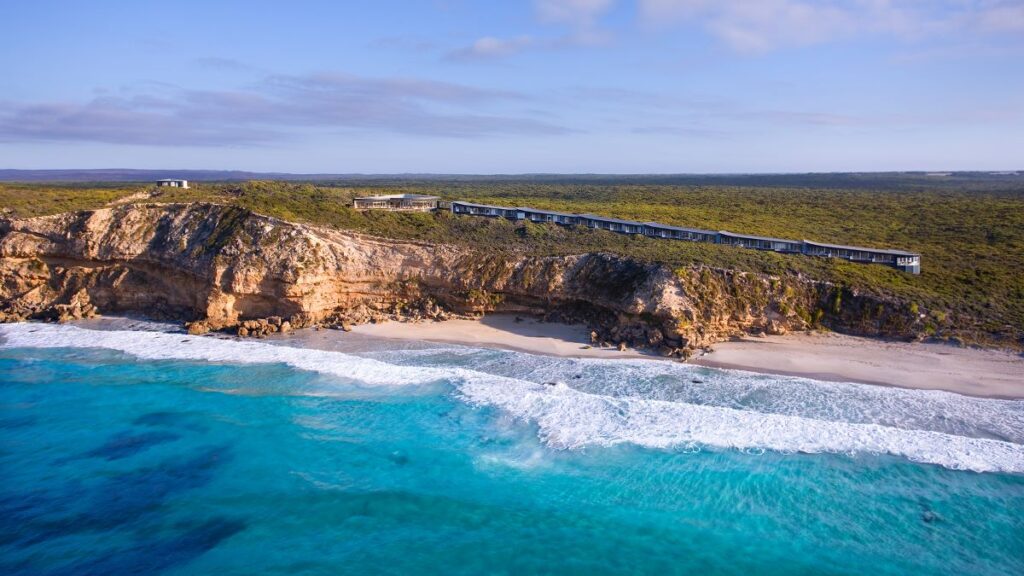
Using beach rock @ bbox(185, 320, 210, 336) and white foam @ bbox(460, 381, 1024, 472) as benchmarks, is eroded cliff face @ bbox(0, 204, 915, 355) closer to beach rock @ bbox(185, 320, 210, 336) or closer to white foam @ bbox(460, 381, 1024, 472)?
beach rock @ bbox(185, 320, 210, 336)

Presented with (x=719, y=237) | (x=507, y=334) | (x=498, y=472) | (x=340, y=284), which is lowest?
(x=498, y=472)

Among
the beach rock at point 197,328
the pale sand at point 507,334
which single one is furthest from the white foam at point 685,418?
the beach rock at point 197,328

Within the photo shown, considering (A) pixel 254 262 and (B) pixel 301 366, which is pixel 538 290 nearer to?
(B) pixel 301 366

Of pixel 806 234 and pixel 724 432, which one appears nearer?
pixel 724 432

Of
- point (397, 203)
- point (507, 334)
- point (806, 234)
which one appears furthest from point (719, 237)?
point (397, 203)

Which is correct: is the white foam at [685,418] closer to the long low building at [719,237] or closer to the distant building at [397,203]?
the long low building at [719,237]

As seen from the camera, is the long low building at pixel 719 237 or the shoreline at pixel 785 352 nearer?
the shoreline at pixel 785 352

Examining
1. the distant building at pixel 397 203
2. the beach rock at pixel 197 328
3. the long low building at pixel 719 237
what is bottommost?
the beach rock at pixel 197 328

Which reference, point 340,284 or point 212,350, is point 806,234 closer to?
point 340,284
